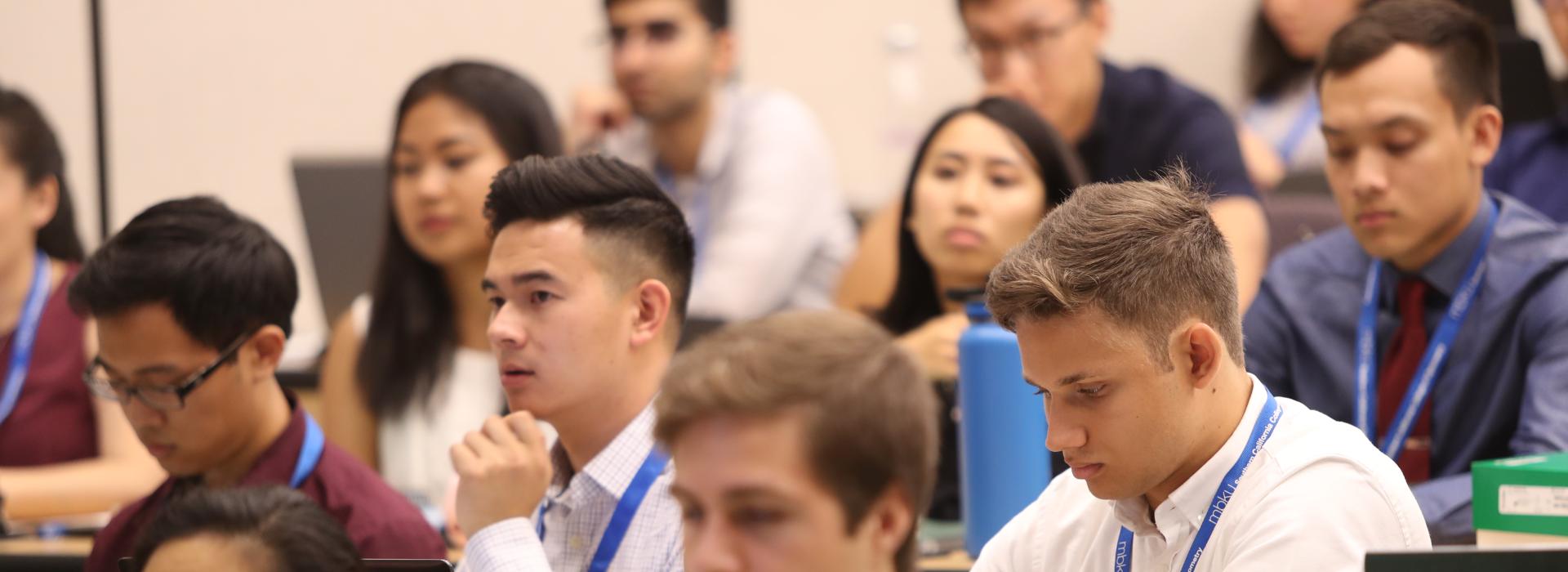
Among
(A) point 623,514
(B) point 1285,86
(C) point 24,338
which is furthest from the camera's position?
(B) point 1285,86

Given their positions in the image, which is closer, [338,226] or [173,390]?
[173,390]

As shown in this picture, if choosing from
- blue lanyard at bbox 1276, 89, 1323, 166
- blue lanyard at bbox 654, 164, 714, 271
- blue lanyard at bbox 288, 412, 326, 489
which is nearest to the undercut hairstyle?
blue lanyard at bbox 288, 412, 326, 489

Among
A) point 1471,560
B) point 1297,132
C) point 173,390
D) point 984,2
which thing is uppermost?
point 984,2

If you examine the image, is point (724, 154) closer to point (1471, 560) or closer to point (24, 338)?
point (24, 338)

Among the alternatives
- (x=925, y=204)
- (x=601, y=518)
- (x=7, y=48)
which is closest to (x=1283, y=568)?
(x=601, y=518)

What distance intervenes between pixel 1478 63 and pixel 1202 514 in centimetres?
123

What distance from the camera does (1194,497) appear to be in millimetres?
1562

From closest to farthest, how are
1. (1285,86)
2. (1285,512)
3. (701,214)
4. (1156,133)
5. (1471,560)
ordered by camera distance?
(1471,560)
(1285,512)
(1156,133)
(701,214)
(1285,86)

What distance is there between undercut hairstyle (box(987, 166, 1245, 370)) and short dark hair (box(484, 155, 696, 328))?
0.55 metres

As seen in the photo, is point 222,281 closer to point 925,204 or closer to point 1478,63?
point 925,204

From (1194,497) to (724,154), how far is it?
2.48 m

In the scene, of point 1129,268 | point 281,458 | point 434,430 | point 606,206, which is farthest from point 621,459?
point 434,430

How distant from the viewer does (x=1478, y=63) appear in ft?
8.07

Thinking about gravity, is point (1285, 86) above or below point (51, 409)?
above
